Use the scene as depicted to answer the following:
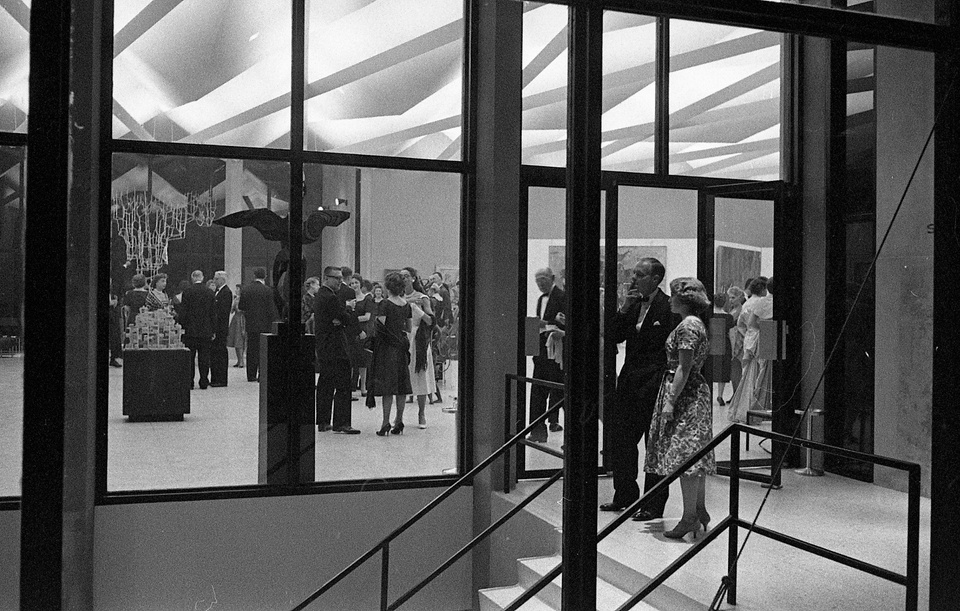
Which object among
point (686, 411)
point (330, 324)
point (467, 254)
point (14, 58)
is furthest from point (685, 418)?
point (14, 58)

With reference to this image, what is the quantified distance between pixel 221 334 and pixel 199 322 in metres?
0.06

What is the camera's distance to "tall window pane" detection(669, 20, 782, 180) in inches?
109

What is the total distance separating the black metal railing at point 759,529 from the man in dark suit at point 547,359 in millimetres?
386

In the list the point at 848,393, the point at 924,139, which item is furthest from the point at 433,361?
the point at 924,139

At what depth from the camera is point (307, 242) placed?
92.6 inches

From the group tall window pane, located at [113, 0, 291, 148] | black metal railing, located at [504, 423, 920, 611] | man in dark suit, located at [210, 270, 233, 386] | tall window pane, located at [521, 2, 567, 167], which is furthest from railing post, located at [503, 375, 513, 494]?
tall window pane, located at [113, 0, 291, 148]

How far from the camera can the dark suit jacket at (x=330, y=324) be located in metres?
2.38

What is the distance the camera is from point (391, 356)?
7.77ft

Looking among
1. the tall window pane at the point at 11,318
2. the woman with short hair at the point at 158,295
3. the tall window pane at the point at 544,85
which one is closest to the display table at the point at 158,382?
the woman with short hair at the point at 158,295

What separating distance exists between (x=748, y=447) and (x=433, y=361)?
118 cm

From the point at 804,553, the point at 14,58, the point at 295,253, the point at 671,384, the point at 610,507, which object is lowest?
the point at 804,553

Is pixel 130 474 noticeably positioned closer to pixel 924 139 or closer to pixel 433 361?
pixel 433 361

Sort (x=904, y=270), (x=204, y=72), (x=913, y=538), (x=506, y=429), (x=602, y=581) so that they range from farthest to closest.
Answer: (x=904, y=270) < (x=913, y=538) < (x=602, y=581) < (x=506, y=429) < (x=204, y=72)

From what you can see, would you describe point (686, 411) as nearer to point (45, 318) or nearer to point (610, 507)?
point (610, 507)
